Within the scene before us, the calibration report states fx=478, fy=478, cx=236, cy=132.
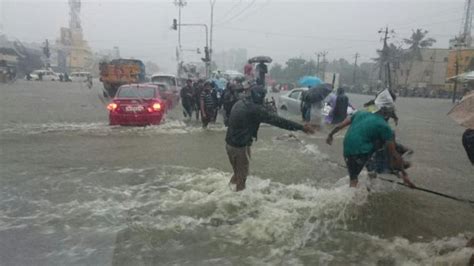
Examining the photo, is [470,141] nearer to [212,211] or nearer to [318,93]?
[212,211]

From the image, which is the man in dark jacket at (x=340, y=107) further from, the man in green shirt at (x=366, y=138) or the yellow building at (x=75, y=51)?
the yellow building at (x=75, y=51)

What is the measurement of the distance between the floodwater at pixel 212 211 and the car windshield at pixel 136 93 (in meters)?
3.30

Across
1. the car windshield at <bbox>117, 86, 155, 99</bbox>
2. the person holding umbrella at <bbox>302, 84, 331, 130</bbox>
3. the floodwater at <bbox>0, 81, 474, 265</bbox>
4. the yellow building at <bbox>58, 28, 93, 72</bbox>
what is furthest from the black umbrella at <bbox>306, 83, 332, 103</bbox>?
the yellow building at <bbox>58, 28, 93, 72</bbox>

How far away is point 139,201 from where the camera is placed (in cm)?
646

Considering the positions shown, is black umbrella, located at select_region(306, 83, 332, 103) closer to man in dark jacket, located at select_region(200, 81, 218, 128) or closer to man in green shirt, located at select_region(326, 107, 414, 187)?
man in dark jacket, located at select_region(200, 81, 218, 128)

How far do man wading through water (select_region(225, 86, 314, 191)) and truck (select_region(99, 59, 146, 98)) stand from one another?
24.1 meters

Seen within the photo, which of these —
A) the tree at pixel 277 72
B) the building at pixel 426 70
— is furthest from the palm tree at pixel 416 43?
the tree at pixel 277 72

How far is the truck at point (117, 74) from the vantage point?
29.1 metres

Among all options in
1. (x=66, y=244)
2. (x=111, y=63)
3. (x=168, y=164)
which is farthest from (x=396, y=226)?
(x=111, y=63)

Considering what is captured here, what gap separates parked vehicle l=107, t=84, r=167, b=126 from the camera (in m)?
13.4

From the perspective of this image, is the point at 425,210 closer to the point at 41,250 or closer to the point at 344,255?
the point at 344,255

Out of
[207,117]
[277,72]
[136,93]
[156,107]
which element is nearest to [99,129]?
[136,93]

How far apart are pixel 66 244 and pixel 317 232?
→ 8.93 ft

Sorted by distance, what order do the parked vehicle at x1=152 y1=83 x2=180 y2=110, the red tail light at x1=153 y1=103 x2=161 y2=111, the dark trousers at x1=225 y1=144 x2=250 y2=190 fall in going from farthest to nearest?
the parked vehicle at x1=152 y1=83 x2=180 y2=110 → the red tail light at x1=153 y1=103 x2=161 y2=111 → the dark trousers at x1=225 y1=144 x2=250 y2=190
